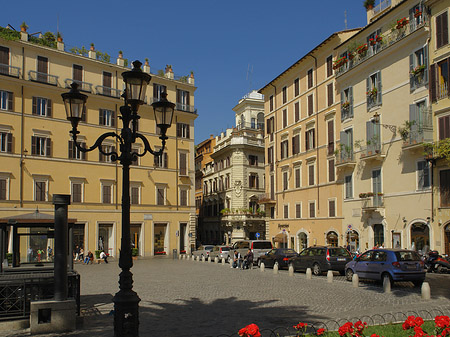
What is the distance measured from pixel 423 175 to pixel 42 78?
3208cm

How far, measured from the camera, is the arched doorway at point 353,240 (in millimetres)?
34562

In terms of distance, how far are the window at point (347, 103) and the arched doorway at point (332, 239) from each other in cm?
956

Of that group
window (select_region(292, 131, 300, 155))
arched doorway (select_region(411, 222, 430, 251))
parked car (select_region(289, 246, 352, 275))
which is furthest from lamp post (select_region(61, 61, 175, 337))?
window (select_region(292, 131, 300, 155))

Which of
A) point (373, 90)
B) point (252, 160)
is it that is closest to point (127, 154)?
point (373, 90)

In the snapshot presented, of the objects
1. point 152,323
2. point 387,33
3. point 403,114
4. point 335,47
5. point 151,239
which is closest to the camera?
point 152,323

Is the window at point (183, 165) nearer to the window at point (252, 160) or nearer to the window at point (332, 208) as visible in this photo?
the window at point (252, 160)

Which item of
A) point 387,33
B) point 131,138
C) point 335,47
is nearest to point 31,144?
point 335,47

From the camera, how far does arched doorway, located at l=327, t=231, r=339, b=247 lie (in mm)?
37719

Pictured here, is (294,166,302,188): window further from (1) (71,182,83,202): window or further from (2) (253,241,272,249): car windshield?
(1) (71,182,83,202): window

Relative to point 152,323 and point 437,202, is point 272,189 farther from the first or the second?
point 152,323

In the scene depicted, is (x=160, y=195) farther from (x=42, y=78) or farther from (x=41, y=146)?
(x=42, y=78)

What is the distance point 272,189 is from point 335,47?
1663cm

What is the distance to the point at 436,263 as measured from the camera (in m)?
24.8

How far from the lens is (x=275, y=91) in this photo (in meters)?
49.2
